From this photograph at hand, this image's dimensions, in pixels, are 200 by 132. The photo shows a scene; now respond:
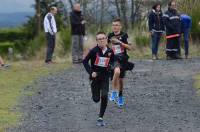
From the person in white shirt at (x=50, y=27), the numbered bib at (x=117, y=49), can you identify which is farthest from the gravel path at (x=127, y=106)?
the person in white shirt at (x=50, y=27)

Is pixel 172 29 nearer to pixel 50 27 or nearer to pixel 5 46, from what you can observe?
pixel 50 27

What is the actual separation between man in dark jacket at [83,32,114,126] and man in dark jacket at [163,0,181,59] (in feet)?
34.6

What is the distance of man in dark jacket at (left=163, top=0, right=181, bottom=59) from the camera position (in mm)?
20906

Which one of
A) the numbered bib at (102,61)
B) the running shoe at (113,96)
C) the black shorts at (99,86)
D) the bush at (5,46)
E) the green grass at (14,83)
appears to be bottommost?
the bush at (5,46)

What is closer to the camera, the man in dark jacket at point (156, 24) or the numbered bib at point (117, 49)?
the numbered bib at point (117, 49)

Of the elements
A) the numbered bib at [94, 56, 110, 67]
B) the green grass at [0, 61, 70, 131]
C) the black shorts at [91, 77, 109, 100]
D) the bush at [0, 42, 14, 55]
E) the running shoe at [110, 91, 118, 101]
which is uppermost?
the numbered bib at [94, 56, 110, 67]

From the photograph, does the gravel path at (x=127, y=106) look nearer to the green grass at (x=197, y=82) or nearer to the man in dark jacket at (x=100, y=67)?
the green grass at (x=197, y=82)

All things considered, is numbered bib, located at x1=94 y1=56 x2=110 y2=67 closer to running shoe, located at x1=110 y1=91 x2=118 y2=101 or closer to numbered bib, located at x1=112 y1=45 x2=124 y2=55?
numbered bib, located at x1=112 y1=45 x2=124 y2=55

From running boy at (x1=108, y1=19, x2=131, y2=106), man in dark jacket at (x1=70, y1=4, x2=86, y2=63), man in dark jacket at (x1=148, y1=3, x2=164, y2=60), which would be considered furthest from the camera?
man in dark jacket at (x1=148, y1=3, x2=164, y2=60)

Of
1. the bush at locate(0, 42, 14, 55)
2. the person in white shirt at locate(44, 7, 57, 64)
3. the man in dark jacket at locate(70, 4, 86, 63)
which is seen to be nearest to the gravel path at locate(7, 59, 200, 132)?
the man in dark jacket at locate(70, 4, 86, 63)

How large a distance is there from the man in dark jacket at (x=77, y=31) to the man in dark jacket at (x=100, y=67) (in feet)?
31.5

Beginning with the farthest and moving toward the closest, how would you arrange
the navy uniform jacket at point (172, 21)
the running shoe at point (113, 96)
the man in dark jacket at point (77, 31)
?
1. the navy uniform jacket at point (172, 21)
2. the man in dark jacket at point (77, 31)
3. the running shoe at point (113, 96)

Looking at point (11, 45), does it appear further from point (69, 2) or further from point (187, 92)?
point (187, 92)

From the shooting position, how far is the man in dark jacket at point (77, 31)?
793 inches
